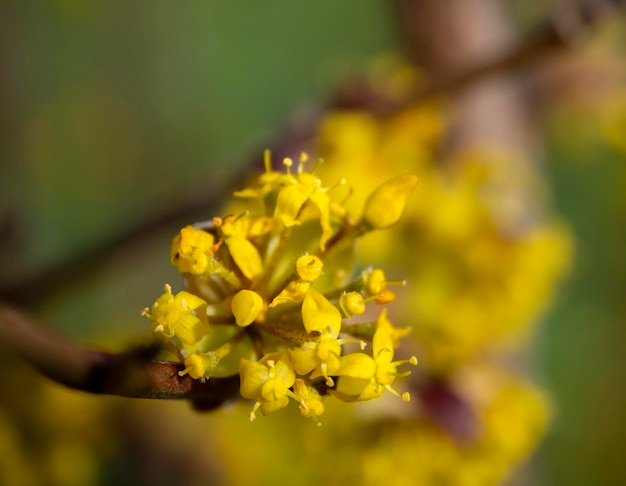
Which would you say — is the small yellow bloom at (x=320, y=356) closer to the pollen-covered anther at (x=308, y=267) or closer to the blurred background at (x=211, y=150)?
the pollen-covered anther at (x=308, y=267)

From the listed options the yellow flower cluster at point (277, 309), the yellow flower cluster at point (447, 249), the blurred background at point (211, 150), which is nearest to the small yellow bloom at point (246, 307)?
the yellow flower cluster at point (277, 309)

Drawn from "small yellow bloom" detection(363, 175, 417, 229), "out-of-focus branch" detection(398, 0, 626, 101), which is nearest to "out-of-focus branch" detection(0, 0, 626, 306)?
"out-of-focus branch" detection(398, 0, 626, 101)

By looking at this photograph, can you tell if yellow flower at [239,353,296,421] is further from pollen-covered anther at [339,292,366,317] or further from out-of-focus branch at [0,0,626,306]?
out-of-focus branch at [0,0,626,306]

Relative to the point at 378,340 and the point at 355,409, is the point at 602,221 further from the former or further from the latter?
the point at 378,340

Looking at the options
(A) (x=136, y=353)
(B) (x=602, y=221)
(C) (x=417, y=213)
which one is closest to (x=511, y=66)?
(C) (x=417, y=213)

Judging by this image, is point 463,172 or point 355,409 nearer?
point 355,409

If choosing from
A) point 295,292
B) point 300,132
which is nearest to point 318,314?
point 295,292

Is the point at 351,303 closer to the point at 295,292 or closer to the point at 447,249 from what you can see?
the point at 295,292
